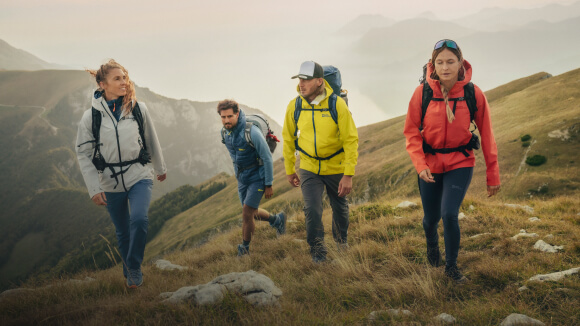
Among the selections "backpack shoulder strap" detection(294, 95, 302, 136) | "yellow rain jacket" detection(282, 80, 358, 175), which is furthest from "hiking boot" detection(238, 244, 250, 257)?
"backpack shoulder strap" detection(294, 95, 302, 136)

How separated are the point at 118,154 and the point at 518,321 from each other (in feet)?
16.2

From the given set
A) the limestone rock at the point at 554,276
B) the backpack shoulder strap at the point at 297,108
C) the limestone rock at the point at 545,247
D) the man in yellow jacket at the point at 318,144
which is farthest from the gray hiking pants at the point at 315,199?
the limestone rock at the point at 545,247

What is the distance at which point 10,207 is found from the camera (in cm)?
16062

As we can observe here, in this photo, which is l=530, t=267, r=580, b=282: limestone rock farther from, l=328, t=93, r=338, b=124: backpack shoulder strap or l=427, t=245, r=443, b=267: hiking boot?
l=328, t=93, r=338, b=124: backpack shoulder strap

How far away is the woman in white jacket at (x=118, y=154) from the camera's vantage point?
4809mm

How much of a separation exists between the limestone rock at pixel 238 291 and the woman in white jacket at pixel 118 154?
1.33m

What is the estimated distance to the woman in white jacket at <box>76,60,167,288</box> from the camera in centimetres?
481

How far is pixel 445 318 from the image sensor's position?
10.7 feet

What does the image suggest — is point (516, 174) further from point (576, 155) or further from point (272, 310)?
point (272, 310)

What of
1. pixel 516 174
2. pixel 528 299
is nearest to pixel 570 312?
pixel 528 299

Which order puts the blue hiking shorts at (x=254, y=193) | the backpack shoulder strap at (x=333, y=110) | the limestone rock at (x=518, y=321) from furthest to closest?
1. the blue hiking shorts at (x=254, y=193)
2. the backpack shoulder strap at (x=333, y=110)
3. the limestone rock at (x=518, y=321)

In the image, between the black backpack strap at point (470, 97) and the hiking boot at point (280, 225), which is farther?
the hiking boot at point (280, 225)

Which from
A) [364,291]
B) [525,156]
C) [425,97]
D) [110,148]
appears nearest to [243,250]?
[110,148]

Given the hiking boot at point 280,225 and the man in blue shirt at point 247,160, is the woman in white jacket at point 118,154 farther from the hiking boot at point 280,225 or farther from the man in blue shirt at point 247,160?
the hiking boot at point 280,225
